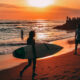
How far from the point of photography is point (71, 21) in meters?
74.2

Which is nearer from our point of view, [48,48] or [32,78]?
[32,78]

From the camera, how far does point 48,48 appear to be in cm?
940

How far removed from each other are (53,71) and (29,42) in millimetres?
2163

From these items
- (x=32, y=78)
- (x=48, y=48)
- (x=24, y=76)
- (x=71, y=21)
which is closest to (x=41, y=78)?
(x=32, y=78)

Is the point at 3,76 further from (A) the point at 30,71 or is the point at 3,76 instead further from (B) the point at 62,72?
(B) the point at 62,72

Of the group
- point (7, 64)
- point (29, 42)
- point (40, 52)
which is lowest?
point (7, 64)

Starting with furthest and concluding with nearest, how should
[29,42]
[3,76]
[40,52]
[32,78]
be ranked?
[40,52] < [3,76] < [32,78] < [29,42]

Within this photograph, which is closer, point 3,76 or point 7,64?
point 3,76

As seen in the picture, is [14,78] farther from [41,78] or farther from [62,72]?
[62,72]

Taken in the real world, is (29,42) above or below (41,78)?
above

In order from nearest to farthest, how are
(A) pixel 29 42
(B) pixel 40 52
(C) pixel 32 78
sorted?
1. (A) pixel 29 42
2. (C) pixel 32 78
3. (B) pixel 40 52

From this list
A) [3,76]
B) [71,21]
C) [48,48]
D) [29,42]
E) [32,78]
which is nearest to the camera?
[29,42]

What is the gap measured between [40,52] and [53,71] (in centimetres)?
133

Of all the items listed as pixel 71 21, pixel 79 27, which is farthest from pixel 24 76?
pixel 71 21
